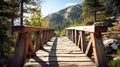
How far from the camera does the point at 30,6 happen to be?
83.5 ft

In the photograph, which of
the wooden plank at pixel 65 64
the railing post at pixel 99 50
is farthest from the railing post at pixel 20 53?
the railing post at pixel 99 50

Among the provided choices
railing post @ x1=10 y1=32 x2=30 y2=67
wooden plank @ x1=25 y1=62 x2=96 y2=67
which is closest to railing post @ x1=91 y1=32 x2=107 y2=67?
wooden plank @ x1=25 y1=62 x2=96 y2=67

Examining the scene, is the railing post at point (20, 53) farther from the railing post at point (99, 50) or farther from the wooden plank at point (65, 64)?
the railing post at point (99, 50)

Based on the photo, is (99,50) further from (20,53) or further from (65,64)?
(20,53)

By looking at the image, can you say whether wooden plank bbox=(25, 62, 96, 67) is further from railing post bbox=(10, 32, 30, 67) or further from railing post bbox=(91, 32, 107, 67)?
railing post bbox=(10, 32, 30, 67)

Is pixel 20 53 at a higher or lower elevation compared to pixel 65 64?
higher

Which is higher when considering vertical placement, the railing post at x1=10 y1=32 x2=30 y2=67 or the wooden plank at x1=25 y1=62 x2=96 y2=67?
the railing post at x1=10 y1=32 x2=30 y2=67

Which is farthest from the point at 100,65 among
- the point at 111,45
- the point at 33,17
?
the point at 33,17

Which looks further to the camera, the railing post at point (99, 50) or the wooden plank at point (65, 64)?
the wooden plank at point (65, 64)

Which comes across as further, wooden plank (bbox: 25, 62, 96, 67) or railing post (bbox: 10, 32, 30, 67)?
wooden plank (bbox: 25, 62, 96, 67)

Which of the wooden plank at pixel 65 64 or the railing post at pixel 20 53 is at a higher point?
the railing post at pixel 20 53

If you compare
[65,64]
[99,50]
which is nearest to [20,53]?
[65,64]

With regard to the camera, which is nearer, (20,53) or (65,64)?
(20,53)

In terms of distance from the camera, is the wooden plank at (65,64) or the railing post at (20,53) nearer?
the railing post at (20,53)
